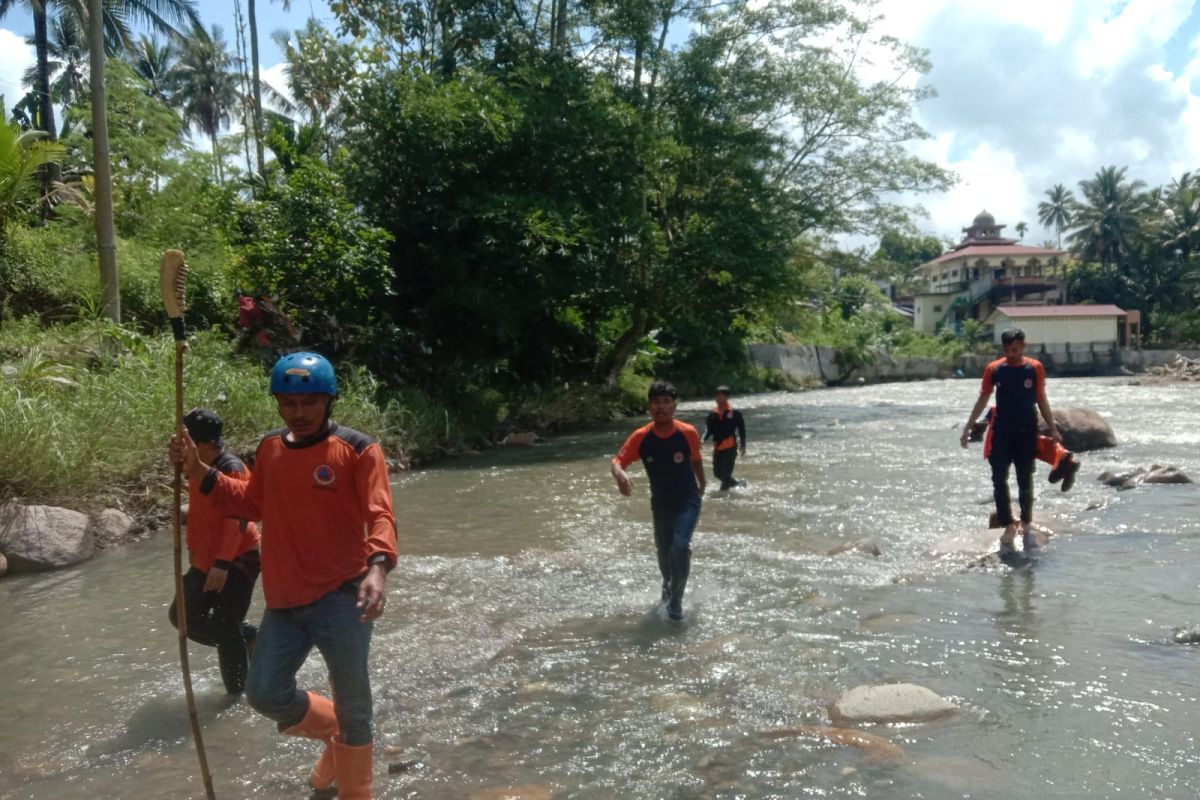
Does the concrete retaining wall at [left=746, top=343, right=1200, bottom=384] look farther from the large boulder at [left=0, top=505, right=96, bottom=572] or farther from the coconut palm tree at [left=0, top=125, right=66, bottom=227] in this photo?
the large boulder at [left=0, top=505, right=96, bottom=572]

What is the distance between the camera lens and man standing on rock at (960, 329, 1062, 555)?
807 cm

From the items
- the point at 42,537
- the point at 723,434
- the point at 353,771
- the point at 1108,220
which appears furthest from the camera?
the point at 1108,220

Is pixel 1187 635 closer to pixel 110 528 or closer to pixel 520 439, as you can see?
pixel 110 528

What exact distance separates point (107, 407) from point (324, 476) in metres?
7.87

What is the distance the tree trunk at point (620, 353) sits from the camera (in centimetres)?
2475

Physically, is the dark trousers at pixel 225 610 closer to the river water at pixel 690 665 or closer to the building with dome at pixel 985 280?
the river water at pixel 690 665

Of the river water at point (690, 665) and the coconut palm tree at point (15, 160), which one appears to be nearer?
the river water at point (690, 665)

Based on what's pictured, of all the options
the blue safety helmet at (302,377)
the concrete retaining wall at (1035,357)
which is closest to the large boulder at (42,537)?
the blue safety helmet at (302,377)

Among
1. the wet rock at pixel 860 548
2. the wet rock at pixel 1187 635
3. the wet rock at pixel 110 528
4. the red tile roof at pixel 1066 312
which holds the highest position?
the red tile roof at pixel 1066 312

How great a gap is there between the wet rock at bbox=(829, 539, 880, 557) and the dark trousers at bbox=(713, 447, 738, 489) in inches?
139

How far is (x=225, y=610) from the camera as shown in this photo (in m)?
5.05

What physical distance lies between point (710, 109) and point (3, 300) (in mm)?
15909

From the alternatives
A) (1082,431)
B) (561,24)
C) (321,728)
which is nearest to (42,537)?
(321,728)

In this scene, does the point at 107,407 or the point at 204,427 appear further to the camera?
the point at 107,407
